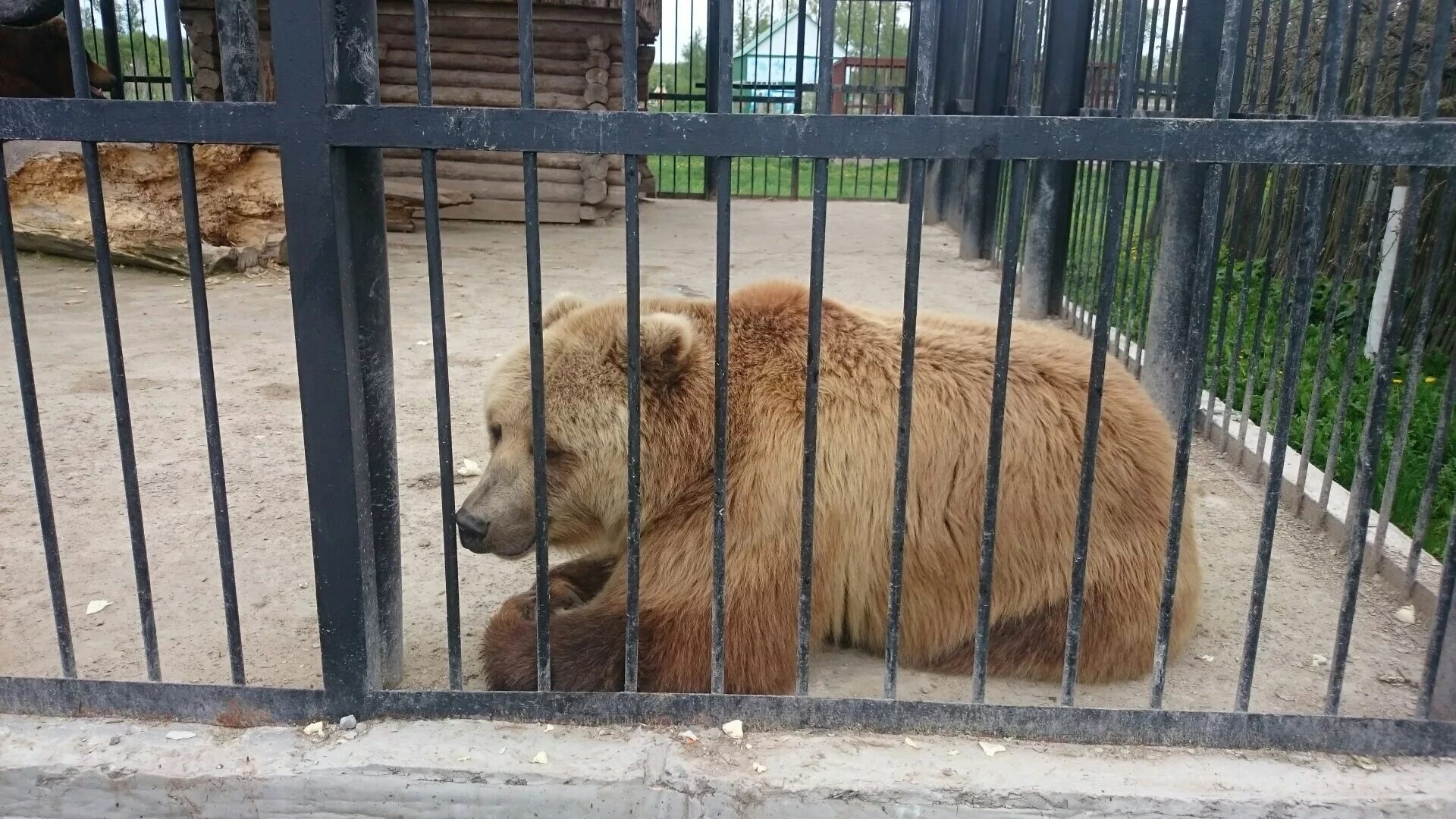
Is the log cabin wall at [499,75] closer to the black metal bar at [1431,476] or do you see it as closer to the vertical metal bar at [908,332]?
the black metal bar at [1431,476]

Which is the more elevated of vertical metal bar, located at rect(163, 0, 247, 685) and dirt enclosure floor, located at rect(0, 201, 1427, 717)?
vertical metal bar, located at rect(163, 0, 247, 685)

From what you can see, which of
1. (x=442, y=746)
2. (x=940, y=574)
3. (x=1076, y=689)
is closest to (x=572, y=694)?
(x=442, y=746)

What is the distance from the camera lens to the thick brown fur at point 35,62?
10.2m

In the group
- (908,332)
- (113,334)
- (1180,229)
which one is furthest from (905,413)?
(1180,229)

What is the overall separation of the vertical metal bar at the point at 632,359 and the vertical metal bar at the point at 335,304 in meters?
0.65

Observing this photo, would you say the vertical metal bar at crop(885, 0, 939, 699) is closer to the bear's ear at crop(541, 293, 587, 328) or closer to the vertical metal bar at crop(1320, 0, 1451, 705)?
the vertical metal bar at crop(1320, 0, 1451, 705)

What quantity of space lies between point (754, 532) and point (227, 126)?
1657 millimetres

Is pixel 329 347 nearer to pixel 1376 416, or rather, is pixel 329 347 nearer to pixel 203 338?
pixel 203 338

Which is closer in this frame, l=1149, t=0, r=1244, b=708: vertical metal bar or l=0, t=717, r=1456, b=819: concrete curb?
l=1149, t=0, r=1244, b=708: vertical metal bar

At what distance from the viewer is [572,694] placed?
9.59 ft

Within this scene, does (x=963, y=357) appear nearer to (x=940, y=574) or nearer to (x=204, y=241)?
(x=940, y=574)

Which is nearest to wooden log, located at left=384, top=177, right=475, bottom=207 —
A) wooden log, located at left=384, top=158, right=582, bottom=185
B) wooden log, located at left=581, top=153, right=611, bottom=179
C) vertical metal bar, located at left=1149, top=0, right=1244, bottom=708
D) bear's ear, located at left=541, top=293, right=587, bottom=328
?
wooden log, located at left=384, top=158, right=582, bottom=185

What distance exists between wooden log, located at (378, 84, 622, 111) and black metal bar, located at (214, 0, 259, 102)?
11488 millimetres

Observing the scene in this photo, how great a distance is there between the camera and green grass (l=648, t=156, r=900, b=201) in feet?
66.1
